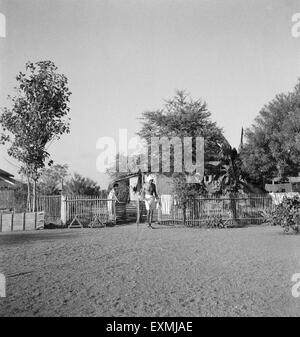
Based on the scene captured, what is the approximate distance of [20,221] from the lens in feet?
56.5

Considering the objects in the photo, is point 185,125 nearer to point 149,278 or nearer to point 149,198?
point 149,198

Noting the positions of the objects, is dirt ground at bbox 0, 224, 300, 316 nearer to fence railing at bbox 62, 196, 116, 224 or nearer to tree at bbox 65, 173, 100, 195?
fence railing at bbox 62, 196, 116, 224

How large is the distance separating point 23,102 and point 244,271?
14.3 m

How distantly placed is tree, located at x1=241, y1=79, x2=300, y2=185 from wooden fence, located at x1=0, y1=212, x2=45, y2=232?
55.3ft

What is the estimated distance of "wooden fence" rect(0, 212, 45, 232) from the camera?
16953mm

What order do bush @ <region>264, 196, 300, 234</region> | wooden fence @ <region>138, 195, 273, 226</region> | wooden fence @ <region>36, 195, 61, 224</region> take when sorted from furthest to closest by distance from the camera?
wooden fence @ <region>36, 195, 61, 224</region> < wooden fence @ <region>138, 195, 273, 226</region> < bush @ <region>264, 196, 300, 234</region>

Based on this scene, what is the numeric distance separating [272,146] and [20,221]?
60.6 ft

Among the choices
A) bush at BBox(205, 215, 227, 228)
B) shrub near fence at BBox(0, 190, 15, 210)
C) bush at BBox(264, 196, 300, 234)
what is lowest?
bush at BBox(205, 215, 227, 228)

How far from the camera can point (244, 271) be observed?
8.05m

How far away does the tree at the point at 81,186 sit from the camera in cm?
3641

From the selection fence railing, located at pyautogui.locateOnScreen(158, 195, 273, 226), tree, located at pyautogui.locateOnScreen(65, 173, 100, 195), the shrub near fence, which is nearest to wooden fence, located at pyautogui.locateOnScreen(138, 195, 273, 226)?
fence railing, located at pyautogui.locateOnScreen(158, 195, 273, 226)

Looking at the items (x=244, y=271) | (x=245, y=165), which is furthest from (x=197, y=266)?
(x=245, y=165)
